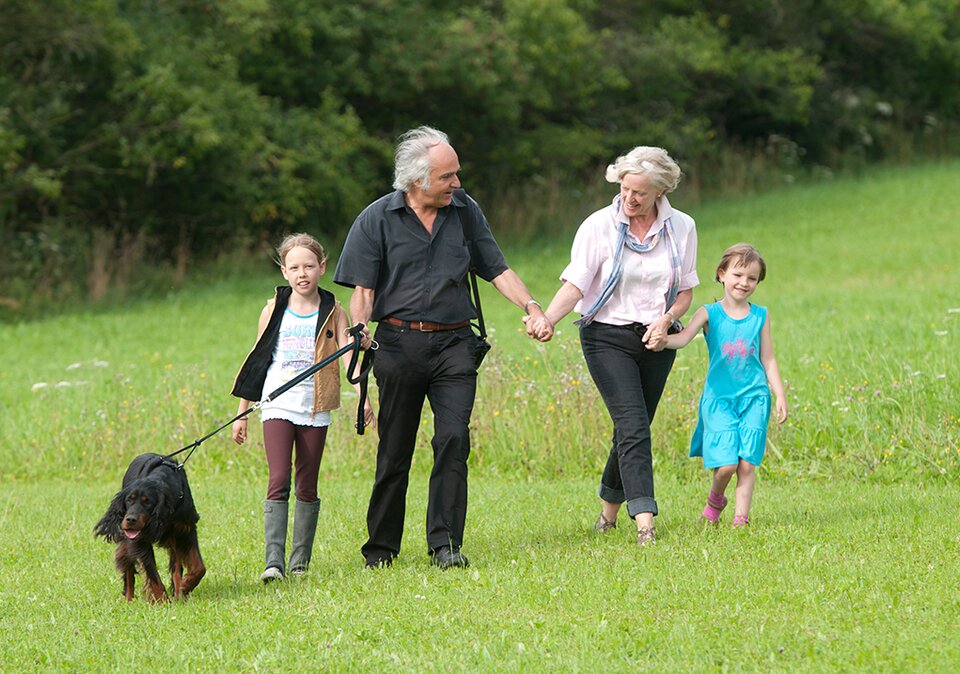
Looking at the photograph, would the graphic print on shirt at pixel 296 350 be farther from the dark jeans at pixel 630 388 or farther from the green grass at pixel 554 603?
the dark jeans at pixel 630 388

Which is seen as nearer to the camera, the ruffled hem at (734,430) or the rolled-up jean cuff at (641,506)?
the rolled-up jean cuff at (641,506)

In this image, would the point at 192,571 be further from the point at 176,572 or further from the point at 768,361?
the point at 768,361

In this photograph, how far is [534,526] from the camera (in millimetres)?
9023

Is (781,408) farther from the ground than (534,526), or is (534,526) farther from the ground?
(781,408)

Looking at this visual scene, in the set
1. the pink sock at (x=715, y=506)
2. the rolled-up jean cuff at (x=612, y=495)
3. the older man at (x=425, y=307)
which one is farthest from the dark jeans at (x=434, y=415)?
the pink sock at (x=715, y=506)

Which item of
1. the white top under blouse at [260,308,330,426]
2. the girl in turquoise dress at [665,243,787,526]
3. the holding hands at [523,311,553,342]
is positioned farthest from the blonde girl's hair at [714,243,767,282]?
the white top under blouse at [260,308,330,426]

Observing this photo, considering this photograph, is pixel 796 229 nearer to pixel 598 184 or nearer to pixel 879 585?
pixel 598 184

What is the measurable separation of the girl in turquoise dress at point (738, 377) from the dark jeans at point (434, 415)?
4.21 feet

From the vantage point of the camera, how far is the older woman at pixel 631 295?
786 centimetres

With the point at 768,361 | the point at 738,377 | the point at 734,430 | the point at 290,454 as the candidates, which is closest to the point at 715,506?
the point at 734,430

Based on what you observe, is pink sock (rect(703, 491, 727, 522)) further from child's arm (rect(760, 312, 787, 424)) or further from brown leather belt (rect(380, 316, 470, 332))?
brown leather belt (rect(380, 316, 470, 332))

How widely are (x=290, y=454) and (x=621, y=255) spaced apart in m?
2.10

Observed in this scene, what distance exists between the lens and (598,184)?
31.8 metres

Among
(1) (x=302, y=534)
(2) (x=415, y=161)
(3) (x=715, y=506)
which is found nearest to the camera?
(2) (x=415, y=161)
